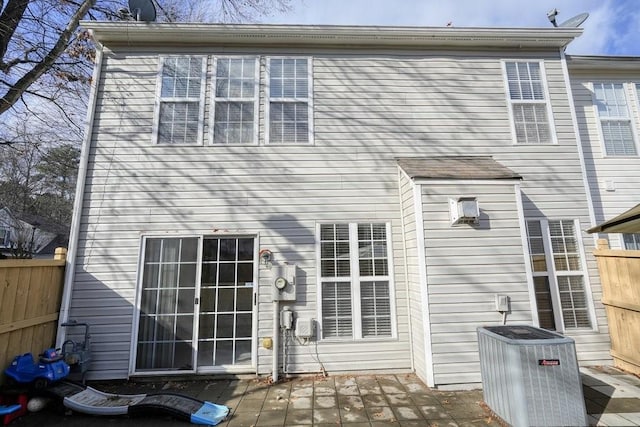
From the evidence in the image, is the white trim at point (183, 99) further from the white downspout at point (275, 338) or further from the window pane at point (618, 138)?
the window pane at point (618, 138)

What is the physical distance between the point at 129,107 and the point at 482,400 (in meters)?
6.84

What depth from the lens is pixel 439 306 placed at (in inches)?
159

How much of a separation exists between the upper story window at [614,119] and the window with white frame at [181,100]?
7529 millimetres

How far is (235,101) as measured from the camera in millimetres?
5250

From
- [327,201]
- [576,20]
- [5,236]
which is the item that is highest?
[576,20]

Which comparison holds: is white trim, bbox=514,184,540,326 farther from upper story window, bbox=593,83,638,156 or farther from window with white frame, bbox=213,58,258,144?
window with white frame, bbox=213,58,258,144

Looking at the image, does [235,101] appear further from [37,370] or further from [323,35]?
[37,370]

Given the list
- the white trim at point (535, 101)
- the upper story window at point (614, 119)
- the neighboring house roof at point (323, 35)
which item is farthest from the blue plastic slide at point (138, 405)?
the upper story window at point (614, 119)

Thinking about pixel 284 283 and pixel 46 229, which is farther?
pixel 46 229

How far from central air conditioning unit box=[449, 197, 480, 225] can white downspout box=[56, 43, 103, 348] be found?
226 inches

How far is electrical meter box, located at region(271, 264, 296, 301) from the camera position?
4.53m

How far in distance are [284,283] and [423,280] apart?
2031 millimetres

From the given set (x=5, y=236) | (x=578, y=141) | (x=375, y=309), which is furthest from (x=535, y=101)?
(x=5, y=236)

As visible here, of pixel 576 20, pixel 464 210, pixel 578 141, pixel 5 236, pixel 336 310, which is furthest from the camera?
pixel 5 236
